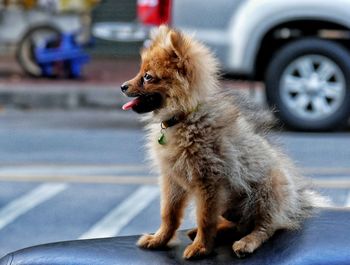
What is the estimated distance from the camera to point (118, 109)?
1452cm

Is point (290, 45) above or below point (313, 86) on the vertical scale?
above

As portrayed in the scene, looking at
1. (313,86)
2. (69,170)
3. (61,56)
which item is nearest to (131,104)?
(69,170)

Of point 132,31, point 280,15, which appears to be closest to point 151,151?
point 280,15

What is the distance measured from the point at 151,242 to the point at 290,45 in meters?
8.91

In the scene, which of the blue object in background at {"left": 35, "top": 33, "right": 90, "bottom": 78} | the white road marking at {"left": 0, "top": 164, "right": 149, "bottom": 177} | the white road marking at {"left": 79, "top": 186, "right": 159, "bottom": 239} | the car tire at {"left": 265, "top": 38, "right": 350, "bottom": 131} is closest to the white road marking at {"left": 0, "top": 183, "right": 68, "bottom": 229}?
the white road marking at {"left": 0, "top": 164, "right": 149, "bottom": 177}

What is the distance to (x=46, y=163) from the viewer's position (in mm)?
9609

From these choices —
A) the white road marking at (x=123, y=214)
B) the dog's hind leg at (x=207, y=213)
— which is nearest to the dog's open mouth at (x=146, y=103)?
the dog's hind leg at (x=207, y=213)

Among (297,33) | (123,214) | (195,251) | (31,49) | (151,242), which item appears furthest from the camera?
(31,49)

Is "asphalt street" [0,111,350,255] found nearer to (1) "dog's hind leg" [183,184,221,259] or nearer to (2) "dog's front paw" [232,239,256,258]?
(1) "dog's hind leg" [183,184,221,259]

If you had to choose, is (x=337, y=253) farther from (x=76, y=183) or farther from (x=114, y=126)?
(x=114, y=126)

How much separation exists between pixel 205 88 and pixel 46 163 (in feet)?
23.1

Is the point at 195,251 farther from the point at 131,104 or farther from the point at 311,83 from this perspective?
the point at 311,83

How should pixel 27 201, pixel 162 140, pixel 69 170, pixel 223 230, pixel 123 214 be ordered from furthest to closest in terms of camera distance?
1. pixel 69 170
2. pixel 27 201
3. pixel 123 214
4. pixel 223 230
5. pixel 162 140

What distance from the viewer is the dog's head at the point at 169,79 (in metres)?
→ 2.68
